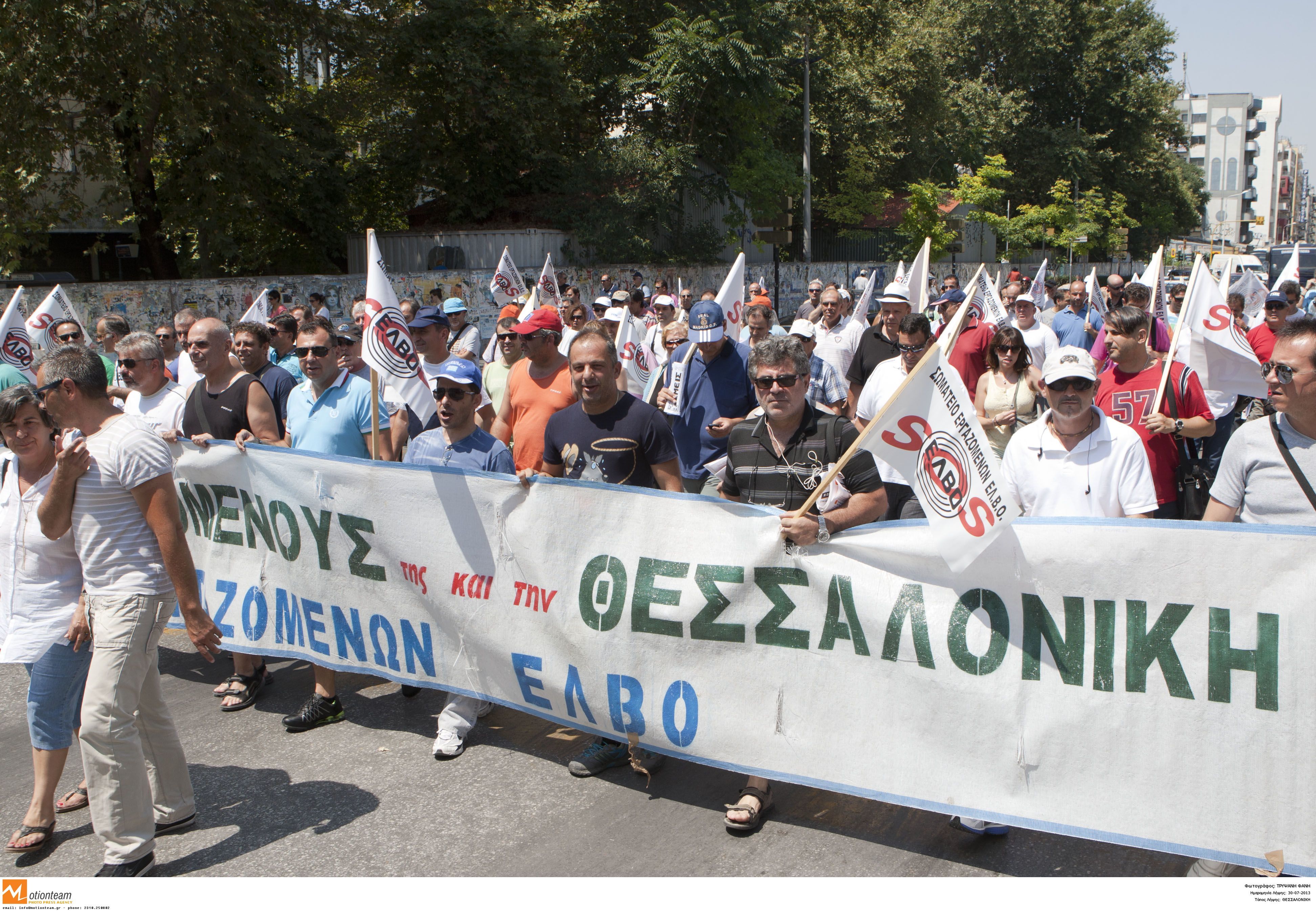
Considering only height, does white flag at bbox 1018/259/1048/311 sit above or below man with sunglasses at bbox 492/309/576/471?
above

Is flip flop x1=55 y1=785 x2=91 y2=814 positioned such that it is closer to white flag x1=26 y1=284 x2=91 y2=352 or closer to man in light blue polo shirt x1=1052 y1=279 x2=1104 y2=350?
white flag x1=26 y1=284 x2=91 y2=352

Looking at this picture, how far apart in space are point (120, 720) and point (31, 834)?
2.33 ft

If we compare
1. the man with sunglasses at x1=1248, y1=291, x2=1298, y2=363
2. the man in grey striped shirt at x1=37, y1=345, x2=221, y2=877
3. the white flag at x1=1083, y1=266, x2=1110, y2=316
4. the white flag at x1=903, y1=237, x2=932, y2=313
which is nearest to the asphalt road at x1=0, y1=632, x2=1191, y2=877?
the man in grey striped shirt at x1=37, y1=345, x2=221, y2=877

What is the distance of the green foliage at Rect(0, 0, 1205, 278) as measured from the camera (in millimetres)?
21328

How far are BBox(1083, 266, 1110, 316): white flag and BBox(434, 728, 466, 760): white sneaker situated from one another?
9658mm

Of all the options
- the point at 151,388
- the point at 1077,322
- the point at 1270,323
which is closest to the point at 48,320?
the point at 151,388

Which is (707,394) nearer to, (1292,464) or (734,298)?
(734,298)

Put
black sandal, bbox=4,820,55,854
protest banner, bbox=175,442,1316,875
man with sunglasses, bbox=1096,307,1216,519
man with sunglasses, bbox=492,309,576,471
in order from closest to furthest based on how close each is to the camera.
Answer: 1. protest banner, bbox=175,442,1316,875
2. black sandal, bbox=4,820,55,854
3. man with sunglasses, bbox=1096,307,1216,519
4. man with sunglasses, bbox=492,309,576,471

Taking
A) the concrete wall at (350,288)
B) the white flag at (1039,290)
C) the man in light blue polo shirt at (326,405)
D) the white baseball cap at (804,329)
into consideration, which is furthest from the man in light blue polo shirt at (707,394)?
the concrete wall at (350,288)

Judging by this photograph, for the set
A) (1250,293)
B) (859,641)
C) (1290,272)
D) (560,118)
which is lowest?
(859,641)

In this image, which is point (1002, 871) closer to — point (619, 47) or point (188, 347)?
A: point (188, 347)

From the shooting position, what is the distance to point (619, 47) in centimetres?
3503

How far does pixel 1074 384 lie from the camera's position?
405cm

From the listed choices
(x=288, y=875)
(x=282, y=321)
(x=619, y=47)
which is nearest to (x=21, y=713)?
(x=288, y=875)
